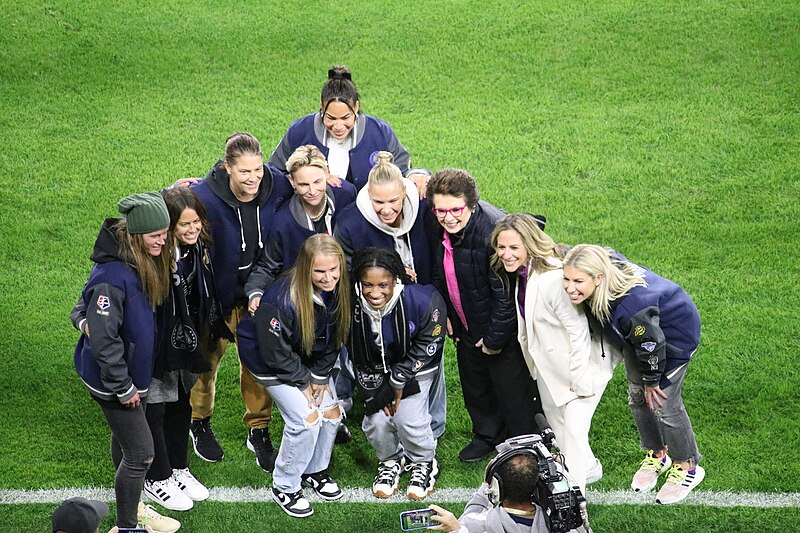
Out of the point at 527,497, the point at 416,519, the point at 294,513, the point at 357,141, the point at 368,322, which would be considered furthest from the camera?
the point at 357,141

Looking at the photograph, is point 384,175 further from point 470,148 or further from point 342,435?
point 470,148

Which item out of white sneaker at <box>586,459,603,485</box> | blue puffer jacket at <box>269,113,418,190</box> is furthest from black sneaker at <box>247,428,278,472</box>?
white sneaker at <box>586,459,603,485</box>

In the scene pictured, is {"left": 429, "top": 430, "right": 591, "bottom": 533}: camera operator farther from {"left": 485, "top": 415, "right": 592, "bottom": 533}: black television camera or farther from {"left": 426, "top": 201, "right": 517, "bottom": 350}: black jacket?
{"left": 426, "top": 201, "right": 517, "bottom": 350}: black jacket

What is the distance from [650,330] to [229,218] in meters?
2.35

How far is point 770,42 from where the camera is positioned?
36.6 feet

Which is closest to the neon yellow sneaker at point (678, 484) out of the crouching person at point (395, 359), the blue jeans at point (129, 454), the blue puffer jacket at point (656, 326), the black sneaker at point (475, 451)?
the blue puffer jacket at point (656, 326)

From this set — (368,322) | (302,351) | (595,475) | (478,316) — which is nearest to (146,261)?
(302,351)

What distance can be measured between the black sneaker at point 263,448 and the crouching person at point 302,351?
327 millimetres

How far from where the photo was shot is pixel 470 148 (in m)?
9.77

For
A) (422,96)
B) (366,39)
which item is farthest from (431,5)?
(422,96)

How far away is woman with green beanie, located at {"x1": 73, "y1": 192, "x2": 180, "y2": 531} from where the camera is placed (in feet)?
16.2

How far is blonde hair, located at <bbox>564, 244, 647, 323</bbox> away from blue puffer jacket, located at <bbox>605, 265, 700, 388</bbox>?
4 centimetres

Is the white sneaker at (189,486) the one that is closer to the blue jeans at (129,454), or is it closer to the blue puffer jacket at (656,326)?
the blue jeans at (129,454)

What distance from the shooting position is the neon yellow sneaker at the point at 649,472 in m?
5.95
